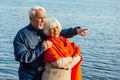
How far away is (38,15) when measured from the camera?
5016mm

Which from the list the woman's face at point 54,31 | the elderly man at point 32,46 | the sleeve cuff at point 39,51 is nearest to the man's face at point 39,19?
→ the elderly man at point 32,46

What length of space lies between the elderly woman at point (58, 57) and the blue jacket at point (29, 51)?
101mm

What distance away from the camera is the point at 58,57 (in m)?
5.07

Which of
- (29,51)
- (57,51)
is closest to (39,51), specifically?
(29,51)

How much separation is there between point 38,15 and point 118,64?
12023 mm

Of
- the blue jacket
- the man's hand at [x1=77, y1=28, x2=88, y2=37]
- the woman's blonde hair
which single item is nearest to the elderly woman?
the woman's blonde hair

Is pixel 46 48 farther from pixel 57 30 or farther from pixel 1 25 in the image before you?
pixel 1 25

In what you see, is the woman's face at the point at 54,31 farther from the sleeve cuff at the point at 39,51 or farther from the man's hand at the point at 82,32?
the man's hand at the point at 82,32

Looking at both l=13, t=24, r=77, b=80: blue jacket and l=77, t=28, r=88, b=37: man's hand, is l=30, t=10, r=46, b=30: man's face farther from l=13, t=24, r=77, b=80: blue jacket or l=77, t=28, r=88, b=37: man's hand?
l=77, t=28, r=88, b=37: man's hand

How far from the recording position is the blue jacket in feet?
16.2

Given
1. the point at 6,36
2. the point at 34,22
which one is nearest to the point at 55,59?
the point at 34,22

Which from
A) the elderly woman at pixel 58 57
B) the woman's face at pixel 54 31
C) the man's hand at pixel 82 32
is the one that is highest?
the woman's face at pixel 54 31

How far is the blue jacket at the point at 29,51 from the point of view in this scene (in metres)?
4.95

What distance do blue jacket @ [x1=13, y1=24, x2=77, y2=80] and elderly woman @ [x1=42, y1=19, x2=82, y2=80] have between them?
0.10 metres
